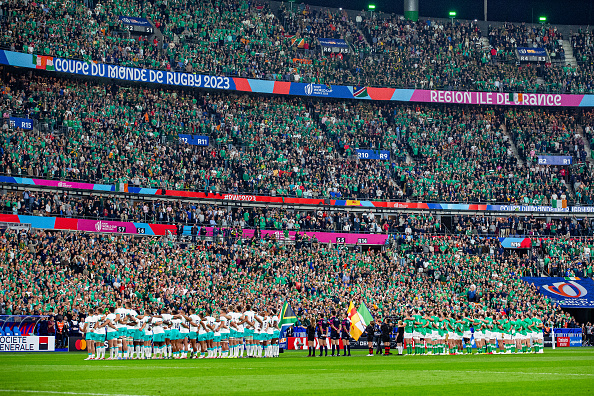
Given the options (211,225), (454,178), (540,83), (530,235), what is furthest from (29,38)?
(540,83)

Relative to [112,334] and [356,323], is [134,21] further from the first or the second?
[112,334]

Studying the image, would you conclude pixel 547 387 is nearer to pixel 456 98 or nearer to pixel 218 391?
pixel 218 391

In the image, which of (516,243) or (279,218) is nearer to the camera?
(279,218)

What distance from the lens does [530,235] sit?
61.2 metres

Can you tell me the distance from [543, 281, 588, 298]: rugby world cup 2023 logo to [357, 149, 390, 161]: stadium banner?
57.5 ft

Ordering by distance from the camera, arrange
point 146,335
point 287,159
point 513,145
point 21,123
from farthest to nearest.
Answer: point 513,145, point 287,159, point 21,123, point 146,335

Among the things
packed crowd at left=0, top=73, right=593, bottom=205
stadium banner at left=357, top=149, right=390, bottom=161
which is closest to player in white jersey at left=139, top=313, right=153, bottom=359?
packed crowd at left=0, top=73, right=593, bottom=205

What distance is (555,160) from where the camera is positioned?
67125mm

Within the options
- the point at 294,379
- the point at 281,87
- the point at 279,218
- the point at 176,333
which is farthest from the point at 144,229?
the point at 294,379

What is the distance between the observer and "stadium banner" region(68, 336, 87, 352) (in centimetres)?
3650

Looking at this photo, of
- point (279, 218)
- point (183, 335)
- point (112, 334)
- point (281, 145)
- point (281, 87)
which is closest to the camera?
point (112, 334)

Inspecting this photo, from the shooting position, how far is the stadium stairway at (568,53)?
75.2 meters

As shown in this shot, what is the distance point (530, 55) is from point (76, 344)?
5427cm

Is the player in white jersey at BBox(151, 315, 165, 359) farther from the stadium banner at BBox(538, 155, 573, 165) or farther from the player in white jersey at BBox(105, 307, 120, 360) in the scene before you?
the stadium banner at BBox(538, 155, 573, 165)
